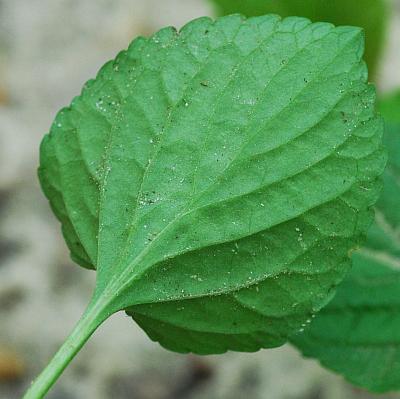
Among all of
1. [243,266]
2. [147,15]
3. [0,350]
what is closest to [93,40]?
[147,15]

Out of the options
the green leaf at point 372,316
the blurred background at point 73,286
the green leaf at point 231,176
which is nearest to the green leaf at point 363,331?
the green leaf at point 372,316

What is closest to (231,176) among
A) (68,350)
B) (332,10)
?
(68,350)

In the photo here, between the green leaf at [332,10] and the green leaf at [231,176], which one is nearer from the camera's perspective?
the green leaf at [231,176]

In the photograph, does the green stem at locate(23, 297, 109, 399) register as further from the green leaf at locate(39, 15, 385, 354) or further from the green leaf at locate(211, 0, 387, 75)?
the green leaf at locate(211, 0, 387, 75)

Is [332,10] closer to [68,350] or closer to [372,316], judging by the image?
[372,316]

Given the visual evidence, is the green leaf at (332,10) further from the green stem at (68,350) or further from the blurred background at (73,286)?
the green stem at (68,350)

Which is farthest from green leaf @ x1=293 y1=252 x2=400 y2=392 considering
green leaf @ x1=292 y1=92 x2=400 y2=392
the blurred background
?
the blurred background

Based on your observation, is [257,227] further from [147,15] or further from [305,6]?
[147,15]

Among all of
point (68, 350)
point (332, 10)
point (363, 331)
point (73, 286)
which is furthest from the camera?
point (73, 286)
